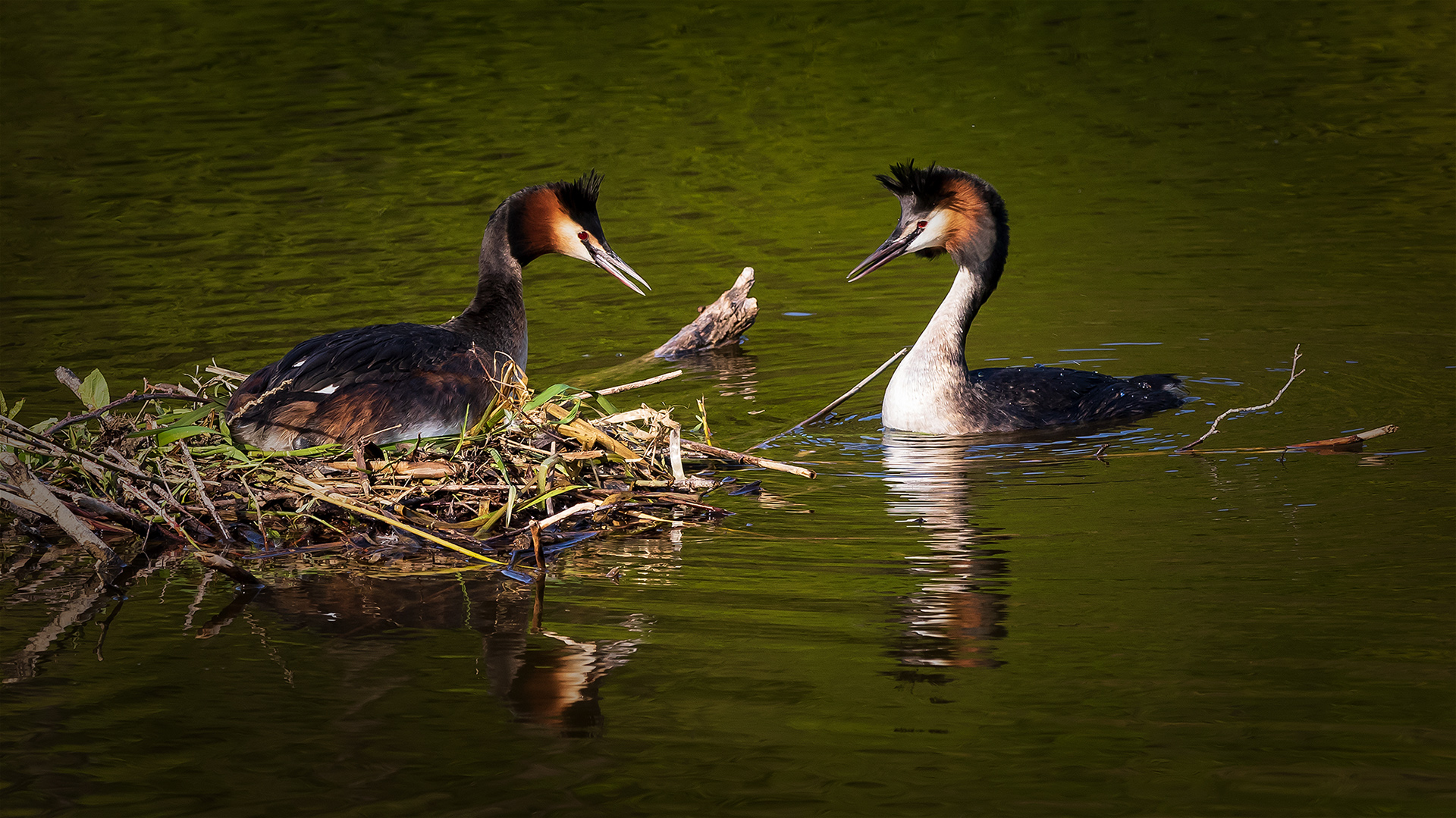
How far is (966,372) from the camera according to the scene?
8766 millimetres

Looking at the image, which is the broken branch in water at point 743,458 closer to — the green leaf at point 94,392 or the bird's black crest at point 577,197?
the bird's black crest at point 577,197

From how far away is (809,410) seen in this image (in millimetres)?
9078

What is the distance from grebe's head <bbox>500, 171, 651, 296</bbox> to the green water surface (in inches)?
46.6

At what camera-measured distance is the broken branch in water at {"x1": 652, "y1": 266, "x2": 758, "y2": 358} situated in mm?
10820

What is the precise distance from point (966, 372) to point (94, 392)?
4320mm

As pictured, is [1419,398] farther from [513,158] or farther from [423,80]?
[423,80]

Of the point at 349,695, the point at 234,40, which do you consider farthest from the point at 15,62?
the point at 349,695

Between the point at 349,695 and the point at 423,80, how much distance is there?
17.8m

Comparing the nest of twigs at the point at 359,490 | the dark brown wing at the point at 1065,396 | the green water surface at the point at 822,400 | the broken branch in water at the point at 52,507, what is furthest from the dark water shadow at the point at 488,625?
the dark brown wing at the point at 1065,396

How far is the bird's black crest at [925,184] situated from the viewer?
29.1 feet

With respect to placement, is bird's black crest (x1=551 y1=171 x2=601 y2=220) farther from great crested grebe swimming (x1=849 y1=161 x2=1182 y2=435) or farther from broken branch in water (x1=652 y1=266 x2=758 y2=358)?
broken branch in water (x1=652 y1=266 x2=758 y2=358)

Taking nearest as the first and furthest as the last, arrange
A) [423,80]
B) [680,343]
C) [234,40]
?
[680,343]
[423,80]
[234,40]

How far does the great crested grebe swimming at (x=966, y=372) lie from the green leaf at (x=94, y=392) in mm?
3677

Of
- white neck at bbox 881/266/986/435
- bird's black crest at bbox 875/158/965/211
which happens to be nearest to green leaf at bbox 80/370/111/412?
white neck at bbox 881/266/986/435
